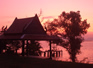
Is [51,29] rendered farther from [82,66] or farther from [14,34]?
[82,66]

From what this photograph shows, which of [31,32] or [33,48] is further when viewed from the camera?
[33,48]

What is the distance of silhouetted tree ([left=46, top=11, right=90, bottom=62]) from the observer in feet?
107

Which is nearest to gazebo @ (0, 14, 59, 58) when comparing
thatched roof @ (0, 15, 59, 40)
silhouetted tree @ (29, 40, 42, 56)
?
thatched roof @ (0, 15, 59, 40)

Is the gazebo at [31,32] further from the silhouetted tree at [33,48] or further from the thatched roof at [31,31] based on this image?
the silhouetted tree at [33,48]

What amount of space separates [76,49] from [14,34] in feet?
48.2

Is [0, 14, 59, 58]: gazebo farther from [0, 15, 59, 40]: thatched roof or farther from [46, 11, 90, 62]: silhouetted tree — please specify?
[46, 11, 90, 62]: silhouetted tree

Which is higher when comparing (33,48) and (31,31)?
(31,31)

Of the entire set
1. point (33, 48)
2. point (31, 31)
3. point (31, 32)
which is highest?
point (31, 31)

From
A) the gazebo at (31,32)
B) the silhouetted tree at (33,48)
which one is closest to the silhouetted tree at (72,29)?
the silhouetted tree at (33,48)

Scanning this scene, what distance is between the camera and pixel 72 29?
106 feet

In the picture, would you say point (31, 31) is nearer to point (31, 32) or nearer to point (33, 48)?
point (31, 32)

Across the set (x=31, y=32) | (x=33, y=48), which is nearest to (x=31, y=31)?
(x=31, y=32)

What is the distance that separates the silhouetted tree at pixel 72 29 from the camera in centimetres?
3256

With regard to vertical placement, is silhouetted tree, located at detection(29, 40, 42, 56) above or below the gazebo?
below
